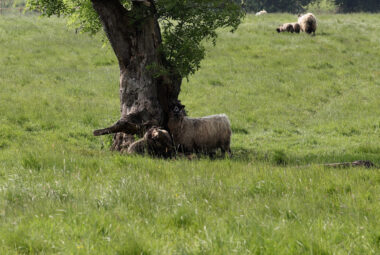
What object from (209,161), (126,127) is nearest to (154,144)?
(126,127)

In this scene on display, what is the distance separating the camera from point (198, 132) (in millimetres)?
12430

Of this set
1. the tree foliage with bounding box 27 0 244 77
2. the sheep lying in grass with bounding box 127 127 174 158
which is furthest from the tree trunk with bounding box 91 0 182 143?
the sheep lying in grass with bounding box 127 127 174 158

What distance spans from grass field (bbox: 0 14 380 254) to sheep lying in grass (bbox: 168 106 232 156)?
1086mm

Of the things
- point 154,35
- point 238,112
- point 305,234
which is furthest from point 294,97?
point 305,234

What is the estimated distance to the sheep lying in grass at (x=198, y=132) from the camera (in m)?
12.3

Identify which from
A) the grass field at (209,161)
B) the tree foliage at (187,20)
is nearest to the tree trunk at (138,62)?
the tree foliage at (187,20)

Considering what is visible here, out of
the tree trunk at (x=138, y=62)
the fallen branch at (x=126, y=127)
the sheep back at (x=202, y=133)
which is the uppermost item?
the tree trunk at (x=138, y=62)

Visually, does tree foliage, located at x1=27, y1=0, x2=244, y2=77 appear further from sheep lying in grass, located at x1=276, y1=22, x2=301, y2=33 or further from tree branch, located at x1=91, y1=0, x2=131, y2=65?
sheep lying in grass, located at x1=276, y1=22, x2=301, y2=33

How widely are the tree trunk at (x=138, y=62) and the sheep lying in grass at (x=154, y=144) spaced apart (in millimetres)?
722

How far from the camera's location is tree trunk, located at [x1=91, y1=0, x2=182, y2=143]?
11852 mm

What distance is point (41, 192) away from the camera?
605 cm

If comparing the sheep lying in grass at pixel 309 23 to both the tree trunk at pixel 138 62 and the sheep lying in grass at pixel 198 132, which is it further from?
the tree trunk at pixel 138 62

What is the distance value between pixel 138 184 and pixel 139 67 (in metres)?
6.39

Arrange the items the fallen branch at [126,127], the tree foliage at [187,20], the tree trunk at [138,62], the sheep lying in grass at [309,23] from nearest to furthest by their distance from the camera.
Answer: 1. the fallen branch at [126,127]
2. the tree trunk at [138,62]
3. the tree foliage at [187,20]
4. the sheep lying in grass at [309,23]
